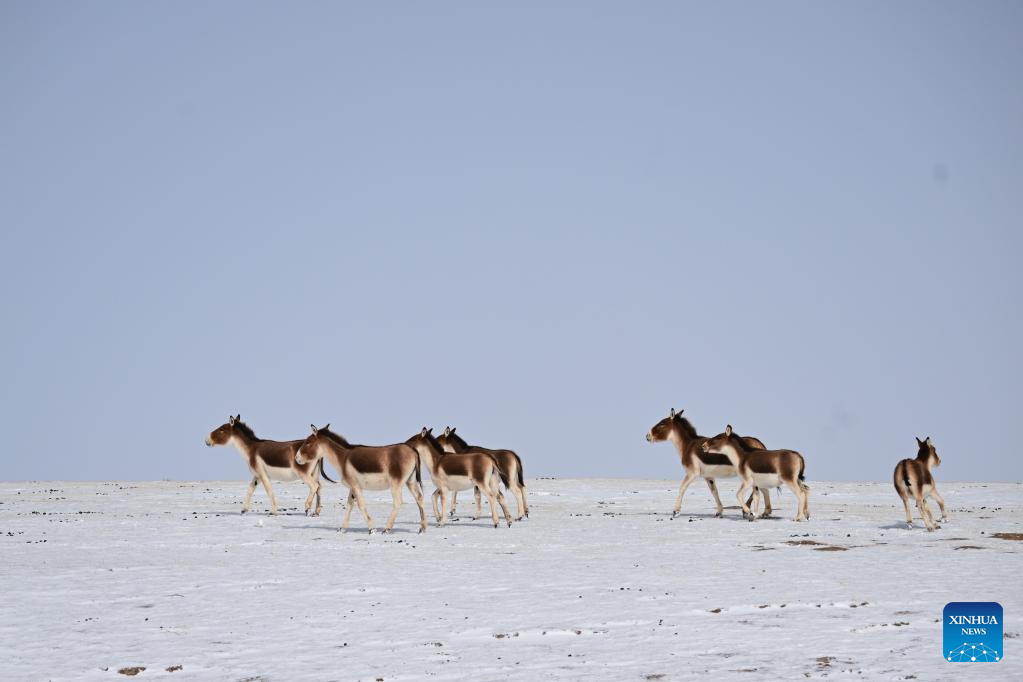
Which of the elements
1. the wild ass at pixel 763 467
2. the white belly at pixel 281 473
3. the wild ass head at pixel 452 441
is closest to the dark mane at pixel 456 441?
the wild ass head at pixel 452 441

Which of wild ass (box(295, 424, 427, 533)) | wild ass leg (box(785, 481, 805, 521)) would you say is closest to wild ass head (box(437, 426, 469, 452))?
wild ass (box(295, 424, 427, 533))

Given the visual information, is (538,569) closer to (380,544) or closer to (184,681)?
(380,544)

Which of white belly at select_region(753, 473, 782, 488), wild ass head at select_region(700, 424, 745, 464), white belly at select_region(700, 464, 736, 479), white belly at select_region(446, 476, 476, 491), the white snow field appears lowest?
the white snow field

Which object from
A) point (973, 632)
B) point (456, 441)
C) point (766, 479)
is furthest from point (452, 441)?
point (973, 632)

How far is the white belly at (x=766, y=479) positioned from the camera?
26.0 m

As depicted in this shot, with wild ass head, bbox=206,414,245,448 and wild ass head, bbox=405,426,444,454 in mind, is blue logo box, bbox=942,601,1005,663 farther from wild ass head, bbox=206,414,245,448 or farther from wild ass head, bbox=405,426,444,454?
wild ass head, bbox=206,414,245,448

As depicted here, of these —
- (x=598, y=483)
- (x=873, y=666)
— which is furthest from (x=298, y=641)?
(x=598, y=483)

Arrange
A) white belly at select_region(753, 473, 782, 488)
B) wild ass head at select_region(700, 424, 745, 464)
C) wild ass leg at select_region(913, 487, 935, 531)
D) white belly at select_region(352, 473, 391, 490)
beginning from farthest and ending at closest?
wild ass head at select_region(700, 424, 745, 464) → white belly at select_region(753, 473, 782, 488) → white belly at select_region(352, 473, 391, 490) → wild ass leg at select_region(913, 487, 935, 531)

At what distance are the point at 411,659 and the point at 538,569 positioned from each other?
236 inches

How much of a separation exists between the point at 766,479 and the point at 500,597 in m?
11.2

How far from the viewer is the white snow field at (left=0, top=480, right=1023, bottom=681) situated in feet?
43.2

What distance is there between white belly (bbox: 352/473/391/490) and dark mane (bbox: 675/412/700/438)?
8418 mm

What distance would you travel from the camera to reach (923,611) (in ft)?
49.8

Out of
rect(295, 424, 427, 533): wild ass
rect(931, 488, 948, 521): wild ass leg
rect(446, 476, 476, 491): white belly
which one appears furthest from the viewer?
rect(446, 476, 476, 491): white belly
